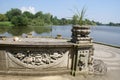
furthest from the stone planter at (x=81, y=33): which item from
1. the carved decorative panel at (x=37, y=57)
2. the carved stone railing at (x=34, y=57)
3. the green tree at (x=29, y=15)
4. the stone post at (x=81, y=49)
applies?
the green tree at (x=29, y=15)

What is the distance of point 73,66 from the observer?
671 cm

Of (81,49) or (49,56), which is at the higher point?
(81,49)

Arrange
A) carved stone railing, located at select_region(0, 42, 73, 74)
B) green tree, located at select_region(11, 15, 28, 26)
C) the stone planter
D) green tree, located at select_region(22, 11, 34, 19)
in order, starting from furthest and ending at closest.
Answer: green tree, located at select_region(22, 11, 34, 19) < green tree, located at select_region(11, 15, 28, 26) < the stone planter < carved stone railing, located at select_region(0, 42, 73, 74)

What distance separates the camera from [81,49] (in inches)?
261

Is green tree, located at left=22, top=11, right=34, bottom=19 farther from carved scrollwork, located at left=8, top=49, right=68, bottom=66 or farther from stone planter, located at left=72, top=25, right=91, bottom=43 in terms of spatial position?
carved scrollwork, located at left=8, top=49, right=68, bottom=66

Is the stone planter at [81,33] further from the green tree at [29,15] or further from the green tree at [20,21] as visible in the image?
the green tree at [29,15]

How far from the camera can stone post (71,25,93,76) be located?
21.5ft

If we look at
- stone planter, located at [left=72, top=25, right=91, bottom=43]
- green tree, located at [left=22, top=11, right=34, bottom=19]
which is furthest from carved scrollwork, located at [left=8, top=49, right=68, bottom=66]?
green tree, located at [left=22, top=11, right=34, bottom=19]

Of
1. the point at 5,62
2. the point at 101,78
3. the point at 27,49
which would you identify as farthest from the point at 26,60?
the point at 101,78

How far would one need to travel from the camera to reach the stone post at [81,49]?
6.54m

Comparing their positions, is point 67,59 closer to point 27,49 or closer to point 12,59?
point 27,49

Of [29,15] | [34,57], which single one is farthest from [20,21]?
[34,57]

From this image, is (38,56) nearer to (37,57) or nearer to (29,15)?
(37,57)

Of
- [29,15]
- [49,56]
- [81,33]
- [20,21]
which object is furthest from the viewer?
[29,15]
